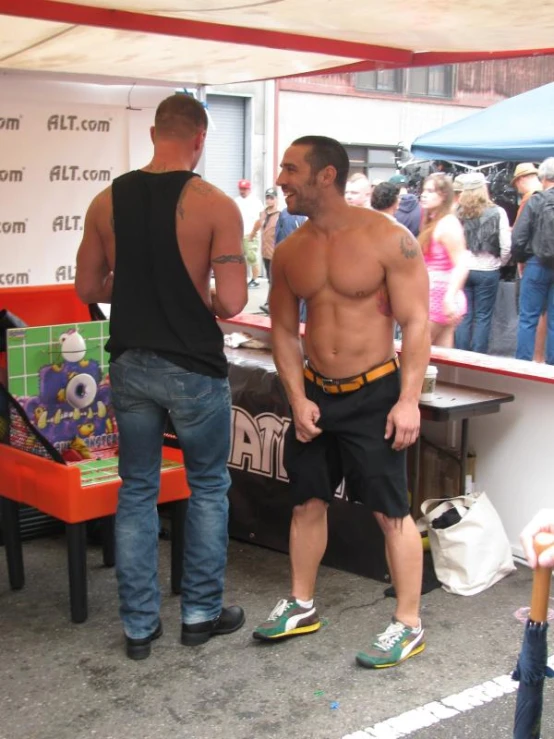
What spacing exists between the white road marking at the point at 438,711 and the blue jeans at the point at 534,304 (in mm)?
5365

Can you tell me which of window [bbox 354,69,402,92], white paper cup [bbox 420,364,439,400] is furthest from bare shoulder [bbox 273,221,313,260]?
window [bbox 354,69,402,92]

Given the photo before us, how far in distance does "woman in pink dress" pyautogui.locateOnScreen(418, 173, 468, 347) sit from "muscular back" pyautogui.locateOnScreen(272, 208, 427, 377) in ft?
11.8

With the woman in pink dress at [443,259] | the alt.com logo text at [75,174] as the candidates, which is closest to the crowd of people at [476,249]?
the woman in pink dress at [443,259]

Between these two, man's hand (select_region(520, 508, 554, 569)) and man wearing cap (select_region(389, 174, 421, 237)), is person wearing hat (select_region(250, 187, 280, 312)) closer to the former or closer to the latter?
man wearing cap (select_region(389, 174, 421, 237))

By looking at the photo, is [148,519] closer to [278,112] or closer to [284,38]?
[284,38]

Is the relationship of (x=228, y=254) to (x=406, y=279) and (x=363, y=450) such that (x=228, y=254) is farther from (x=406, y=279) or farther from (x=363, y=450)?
(x=363, y=450)

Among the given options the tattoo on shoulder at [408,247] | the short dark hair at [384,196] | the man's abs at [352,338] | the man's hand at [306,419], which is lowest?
the man's hand at [306,419]

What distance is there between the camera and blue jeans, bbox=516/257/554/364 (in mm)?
8562

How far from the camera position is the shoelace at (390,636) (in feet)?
12.0

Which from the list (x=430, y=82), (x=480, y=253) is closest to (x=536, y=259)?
(x=480, y=253)

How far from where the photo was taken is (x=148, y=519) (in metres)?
3.65

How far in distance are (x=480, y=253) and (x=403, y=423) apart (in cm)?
586

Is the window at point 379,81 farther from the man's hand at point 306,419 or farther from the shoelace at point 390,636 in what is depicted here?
the shoelace at point 390,636

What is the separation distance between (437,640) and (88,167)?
2.76 meters
